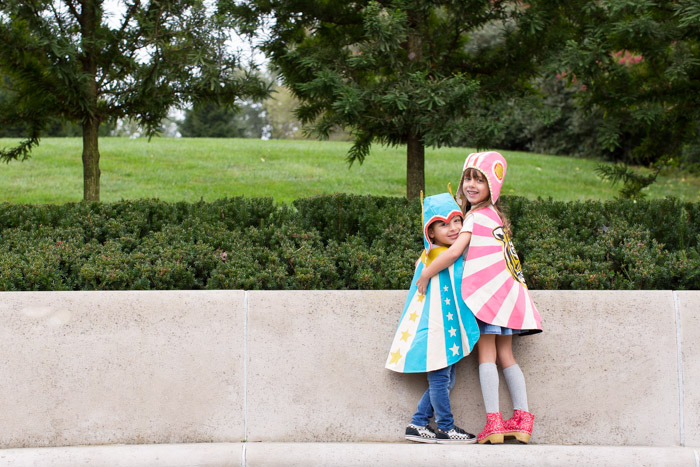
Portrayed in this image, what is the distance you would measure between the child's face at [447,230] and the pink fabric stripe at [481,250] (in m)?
0.12

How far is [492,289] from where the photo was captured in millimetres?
3406

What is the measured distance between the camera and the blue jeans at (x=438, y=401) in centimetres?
345

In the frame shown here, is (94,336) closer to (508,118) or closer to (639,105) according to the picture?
(508,118)

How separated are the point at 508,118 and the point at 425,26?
1.24 m

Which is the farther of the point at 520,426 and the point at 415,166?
the point at 415,166

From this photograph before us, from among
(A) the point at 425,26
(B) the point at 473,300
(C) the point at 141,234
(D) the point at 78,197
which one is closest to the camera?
(B) the point at 473,300

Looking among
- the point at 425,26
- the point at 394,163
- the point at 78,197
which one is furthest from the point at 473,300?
the point at 394,163

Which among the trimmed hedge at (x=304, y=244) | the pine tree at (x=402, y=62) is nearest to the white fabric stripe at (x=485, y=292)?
the trimmed hedge at (x=304, y=244)

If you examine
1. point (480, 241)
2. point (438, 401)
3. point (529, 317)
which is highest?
point (480, 241)

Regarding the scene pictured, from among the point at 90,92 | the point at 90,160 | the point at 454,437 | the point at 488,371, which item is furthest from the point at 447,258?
the point at 90,160

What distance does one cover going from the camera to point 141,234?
486 centimetres

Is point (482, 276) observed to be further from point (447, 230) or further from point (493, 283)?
point (447, 230)

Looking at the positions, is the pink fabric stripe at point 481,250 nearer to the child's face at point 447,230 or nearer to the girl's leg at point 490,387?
the child's face at point 447,230

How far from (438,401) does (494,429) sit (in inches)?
12.7
